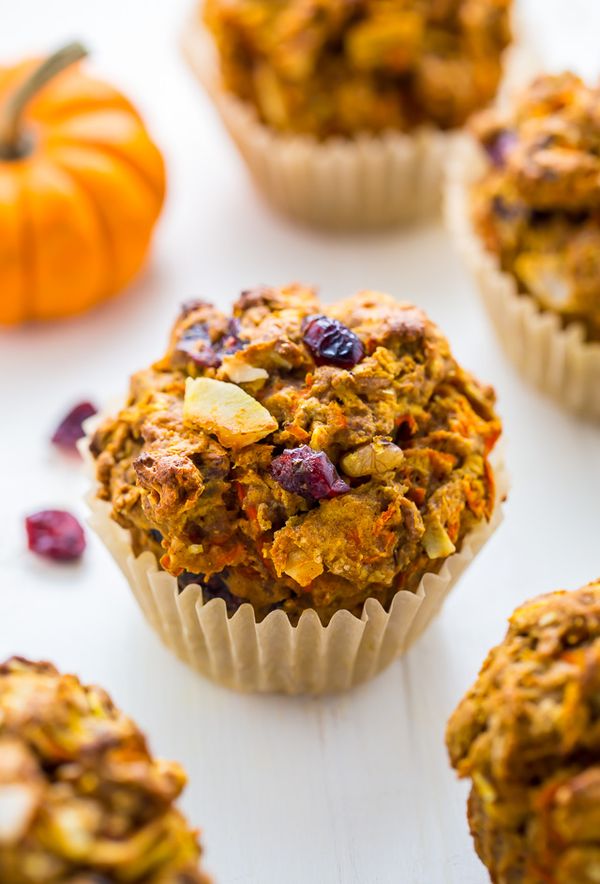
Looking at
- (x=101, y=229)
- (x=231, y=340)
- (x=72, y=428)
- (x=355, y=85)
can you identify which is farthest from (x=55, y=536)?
(x=355, y=85)

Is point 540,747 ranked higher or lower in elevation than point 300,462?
lower

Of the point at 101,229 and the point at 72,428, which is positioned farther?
the point at 101,229

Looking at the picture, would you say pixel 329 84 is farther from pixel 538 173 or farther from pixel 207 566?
pixel 207 566

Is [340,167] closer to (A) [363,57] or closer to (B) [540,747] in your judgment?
(A) [363,57]

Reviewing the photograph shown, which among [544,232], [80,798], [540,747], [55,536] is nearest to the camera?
[80,798]

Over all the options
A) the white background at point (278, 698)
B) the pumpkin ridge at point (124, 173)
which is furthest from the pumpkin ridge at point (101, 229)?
the white background at point (278, 698)

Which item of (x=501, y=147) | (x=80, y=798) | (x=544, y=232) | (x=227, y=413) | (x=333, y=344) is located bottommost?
(x=80, y=798)

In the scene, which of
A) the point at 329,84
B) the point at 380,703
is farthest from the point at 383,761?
the point at 329,84
